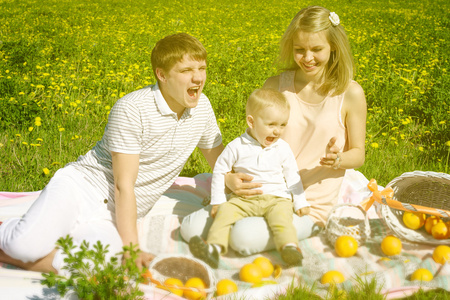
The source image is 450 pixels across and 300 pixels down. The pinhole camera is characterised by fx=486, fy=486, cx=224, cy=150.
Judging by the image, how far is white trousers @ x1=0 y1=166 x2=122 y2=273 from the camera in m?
2.37

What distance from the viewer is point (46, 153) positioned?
150 inches

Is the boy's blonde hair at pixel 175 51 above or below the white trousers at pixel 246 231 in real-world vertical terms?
above

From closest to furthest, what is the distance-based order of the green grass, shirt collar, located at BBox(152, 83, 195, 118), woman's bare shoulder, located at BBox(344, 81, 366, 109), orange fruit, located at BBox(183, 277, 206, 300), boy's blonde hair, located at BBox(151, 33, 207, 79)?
1. orange fruit, located at BBox(183, 277, 206, 300)
2. boy's blonde hair, located at BBox(151, 33, 207, 79)
3. shirt collar, located at BBox(152, 83, 195, 118)
4. woman's bare shoulder, located at BBox(344, 81, 366, 109)
5. the green grass

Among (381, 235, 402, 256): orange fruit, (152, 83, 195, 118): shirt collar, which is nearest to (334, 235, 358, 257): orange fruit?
(381, 235, 402, 256): orange fruit

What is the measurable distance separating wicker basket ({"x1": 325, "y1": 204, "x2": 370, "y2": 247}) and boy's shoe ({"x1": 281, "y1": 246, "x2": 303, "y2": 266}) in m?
0.37

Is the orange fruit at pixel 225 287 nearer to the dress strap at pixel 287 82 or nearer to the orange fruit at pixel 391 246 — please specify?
the orange fruit at pixel 391 246

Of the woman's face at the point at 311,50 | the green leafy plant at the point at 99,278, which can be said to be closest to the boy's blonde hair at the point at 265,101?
the woman's face at the point at 311,50

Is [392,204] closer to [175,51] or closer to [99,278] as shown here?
[175,51]

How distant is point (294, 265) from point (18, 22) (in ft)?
30.9

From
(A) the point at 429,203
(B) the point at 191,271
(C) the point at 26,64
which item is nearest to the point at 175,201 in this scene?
(B) the point at 191,271

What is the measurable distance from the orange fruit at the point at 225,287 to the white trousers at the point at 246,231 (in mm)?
392

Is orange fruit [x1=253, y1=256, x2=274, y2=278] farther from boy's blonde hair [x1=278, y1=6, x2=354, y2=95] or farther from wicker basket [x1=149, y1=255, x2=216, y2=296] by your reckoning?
boy's blonde hair [x1=278, y1=6, x2=354, y2=95]

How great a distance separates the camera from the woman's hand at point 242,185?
2.79 metres

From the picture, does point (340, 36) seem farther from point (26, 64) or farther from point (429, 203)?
point (26, 64)
